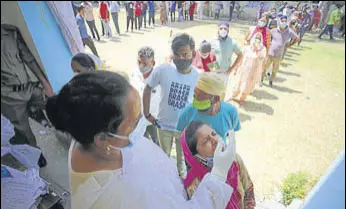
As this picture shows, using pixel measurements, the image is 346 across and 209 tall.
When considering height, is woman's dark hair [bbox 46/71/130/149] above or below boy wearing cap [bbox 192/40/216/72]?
above

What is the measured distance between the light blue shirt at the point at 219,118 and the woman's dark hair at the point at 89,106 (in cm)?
93

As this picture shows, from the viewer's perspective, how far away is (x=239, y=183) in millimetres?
1330

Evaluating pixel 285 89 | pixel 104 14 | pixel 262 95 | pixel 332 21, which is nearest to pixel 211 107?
pixel 104 14

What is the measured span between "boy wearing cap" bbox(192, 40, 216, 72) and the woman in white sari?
2.04 metres

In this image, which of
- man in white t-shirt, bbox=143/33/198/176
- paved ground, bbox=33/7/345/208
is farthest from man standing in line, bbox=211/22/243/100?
man in white t-shirt, bbox=143/33/198/176

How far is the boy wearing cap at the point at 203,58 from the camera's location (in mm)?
2971

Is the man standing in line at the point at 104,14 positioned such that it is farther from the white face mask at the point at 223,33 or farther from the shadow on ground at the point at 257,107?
the shadow on ground at the point at 257,107

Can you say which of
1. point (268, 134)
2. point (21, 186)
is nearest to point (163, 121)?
point (21, 186)

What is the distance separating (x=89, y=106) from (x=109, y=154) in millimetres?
254

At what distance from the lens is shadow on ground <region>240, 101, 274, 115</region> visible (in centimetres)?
436

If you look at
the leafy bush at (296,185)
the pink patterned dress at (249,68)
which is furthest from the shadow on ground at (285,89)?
the leafy bush at (296,185)

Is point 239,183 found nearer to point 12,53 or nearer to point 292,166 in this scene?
point 12,53

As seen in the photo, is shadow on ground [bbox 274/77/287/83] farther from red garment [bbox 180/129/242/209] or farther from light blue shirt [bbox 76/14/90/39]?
red garment [bbox 180/129/242/209]

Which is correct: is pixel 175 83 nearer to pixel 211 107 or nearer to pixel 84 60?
pixel 211 107
